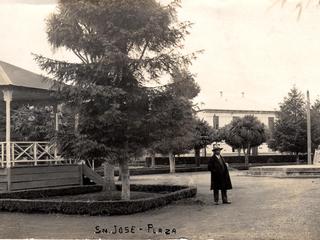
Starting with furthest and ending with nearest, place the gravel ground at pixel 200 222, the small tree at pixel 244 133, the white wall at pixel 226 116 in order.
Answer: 1. the white wall at pixel 226 116
2. the small tree at pixel 244 133
3. the gravel ground at pixel 200 222

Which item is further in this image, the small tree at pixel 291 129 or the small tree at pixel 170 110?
the small tree at pixel 291 129

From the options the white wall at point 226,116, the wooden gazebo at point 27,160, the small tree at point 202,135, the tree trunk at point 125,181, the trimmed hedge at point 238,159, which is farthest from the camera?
the white wall at point 226,116

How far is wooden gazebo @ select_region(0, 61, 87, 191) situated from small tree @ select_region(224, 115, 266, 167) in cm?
3038

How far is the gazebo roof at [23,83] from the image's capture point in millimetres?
19844

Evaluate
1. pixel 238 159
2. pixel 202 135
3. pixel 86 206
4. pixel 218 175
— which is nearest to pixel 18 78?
pixel 86 206

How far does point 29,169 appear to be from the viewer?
2028 centimetres

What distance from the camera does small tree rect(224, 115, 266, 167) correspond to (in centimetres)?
5188

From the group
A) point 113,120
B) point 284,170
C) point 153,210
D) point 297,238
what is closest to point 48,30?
point 113,120

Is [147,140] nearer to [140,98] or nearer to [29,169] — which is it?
[140,98]

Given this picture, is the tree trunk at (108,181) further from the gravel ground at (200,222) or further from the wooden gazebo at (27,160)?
the gravel ground at (200,222)

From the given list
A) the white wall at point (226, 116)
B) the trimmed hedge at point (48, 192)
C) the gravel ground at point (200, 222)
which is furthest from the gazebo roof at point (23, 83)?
the white wall at point (226, 116)

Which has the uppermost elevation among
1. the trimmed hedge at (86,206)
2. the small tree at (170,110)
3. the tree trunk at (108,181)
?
the small tree at (170,110)

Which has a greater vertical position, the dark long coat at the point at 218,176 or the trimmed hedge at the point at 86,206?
the dark long coat at the point at 218,176

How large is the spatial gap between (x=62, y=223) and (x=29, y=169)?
298 inches
